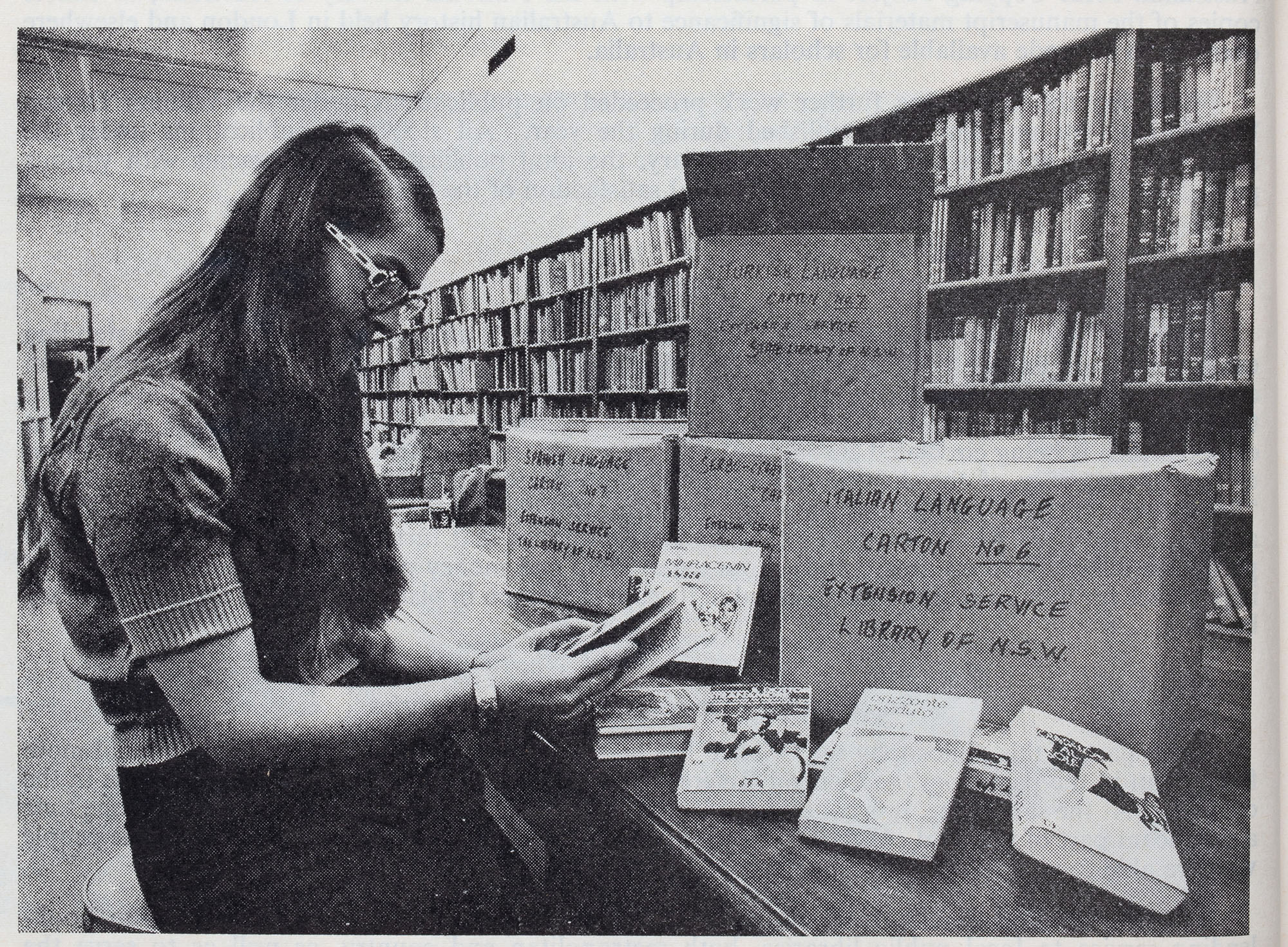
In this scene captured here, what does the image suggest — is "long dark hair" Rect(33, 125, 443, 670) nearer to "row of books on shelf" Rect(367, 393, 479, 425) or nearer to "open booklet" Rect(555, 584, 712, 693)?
"row of books on shelf" Rect(367, 393, 479, 425)

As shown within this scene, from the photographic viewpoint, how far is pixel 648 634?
1.31 m

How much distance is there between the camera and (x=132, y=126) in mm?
1549

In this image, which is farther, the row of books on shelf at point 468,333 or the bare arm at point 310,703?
the row of books on shelf at point 468,333

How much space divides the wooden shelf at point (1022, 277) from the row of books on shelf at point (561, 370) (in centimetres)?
63

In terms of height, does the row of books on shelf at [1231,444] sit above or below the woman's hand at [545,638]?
above

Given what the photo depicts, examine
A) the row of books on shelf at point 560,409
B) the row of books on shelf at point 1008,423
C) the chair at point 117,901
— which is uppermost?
the row of books on shelf at point 560,409

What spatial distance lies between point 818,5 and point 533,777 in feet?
4.39

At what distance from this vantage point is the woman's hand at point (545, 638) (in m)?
1.39

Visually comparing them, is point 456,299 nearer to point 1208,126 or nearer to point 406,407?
point 406,407

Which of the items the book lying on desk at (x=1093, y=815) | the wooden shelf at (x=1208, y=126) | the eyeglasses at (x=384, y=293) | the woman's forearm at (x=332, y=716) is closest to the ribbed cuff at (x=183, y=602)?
the woman's forearm at (x=332, y=716)

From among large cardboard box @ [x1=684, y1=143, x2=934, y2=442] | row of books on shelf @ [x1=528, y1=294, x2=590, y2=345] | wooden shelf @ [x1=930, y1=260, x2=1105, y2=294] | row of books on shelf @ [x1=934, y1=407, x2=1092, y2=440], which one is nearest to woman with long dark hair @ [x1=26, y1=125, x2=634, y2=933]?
row of books on shelf @ [x1=528, y1=294, x2=590, y2=345]

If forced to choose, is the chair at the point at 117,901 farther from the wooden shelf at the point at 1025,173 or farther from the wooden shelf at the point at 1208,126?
the wooden shelf at the point at 1208,126

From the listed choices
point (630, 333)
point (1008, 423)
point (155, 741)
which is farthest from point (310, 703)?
point (1008, 423)

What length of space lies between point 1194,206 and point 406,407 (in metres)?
1.38
